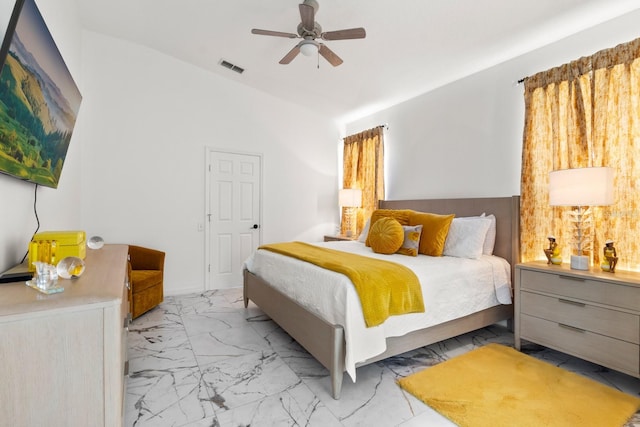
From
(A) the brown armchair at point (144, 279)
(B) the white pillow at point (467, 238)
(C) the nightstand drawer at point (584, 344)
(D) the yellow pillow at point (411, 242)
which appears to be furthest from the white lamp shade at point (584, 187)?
(A) the brown armchair at point (144, 279)

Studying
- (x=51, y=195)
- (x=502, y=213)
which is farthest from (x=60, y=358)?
(x=502, y=213)

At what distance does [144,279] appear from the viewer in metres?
3.33

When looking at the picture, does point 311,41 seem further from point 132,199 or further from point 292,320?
point 132,199

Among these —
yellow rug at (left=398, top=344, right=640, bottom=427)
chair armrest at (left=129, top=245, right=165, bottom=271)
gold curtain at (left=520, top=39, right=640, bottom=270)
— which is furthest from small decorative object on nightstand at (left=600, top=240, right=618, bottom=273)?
chair armrest at (left=129, top=245, right=165, bottom=271)

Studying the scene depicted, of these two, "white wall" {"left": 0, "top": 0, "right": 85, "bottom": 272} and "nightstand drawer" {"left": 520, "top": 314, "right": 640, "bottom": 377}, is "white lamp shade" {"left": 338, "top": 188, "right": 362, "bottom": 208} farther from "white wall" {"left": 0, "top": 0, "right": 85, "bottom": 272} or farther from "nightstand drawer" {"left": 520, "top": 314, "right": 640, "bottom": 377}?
"white wall" {"left": 0, "top": 0, "right": 85, "bottom": 272}

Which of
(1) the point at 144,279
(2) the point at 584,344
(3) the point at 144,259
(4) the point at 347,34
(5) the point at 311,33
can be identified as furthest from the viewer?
(3) the point at 144,259

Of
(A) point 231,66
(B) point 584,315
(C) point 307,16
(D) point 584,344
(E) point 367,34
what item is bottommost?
(D) point 584,344

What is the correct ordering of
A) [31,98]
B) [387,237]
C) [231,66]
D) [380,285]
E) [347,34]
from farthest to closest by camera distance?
[231,66] < [387,237] < [347,34] < [380,285] < [31,98]

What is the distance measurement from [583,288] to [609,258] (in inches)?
12.1

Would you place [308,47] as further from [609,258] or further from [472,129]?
[609,258]

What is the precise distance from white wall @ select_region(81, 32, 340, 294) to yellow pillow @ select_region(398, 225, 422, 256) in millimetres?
2470

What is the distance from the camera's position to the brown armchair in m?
3.23

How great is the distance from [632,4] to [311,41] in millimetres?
2468

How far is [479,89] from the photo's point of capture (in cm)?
349
